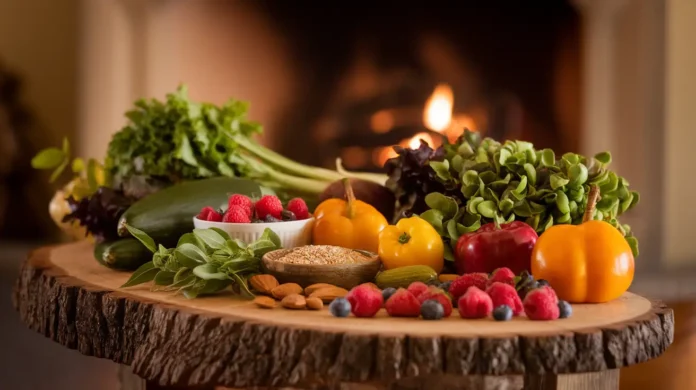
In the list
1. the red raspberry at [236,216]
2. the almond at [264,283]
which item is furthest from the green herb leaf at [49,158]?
the almond at [264,283]

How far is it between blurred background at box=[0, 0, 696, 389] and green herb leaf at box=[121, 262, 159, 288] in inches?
100

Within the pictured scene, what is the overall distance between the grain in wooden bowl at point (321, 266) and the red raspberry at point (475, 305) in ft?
0.83

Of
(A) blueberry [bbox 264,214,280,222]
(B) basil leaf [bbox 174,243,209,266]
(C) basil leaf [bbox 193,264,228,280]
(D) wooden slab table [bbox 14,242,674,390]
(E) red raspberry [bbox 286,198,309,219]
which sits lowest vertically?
(D) wooden slab table [bbox 14,242,674,390]

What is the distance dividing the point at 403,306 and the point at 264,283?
270mm

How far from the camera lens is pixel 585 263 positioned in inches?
56.7

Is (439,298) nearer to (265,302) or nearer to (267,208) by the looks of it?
(265,302)

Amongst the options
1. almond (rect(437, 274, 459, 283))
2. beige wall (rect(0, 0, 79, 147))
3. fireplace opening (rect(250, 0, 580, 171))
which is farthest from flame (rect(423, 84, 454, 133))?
almond (rect(437, 274, 459, 283))

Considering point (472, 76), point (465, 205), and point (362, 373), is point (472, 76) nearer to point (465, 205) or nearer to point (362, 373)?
point (465, 205)

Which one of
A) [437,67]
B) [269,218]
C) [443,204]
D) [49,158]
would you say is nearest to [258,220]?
[269,218]

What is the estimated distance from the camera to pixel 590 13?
406 cm

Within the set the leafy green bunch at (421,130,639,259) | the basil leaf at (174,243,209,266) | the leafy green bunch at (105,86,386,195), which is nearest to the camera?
the basil leaf at (174,243,209,266)

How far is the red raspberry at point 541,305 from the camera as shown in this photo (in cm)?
131

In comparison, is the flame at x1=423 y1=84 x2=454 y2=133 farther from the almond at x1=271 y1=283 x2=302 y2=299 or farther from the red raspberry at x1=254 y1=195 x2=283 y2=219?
the almond at x1=271 y1=283 x2=302 y2=299

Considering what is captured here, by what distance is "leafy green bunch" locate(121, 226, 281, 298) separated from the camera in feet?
A: 4.91
